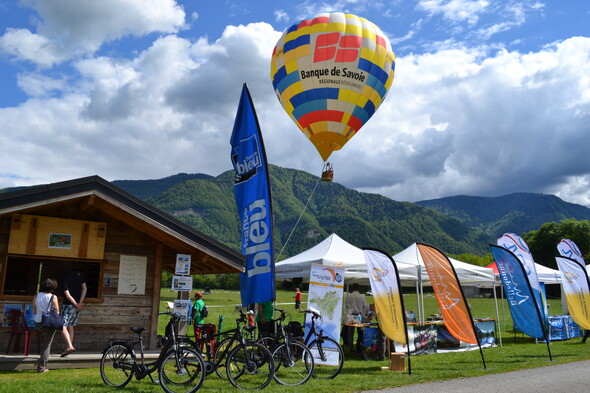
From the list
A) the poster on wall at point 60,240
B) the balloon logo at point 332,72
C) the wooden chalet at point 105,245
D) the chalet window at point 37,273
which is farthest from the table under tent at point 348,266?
the poster on wall at point 60,240

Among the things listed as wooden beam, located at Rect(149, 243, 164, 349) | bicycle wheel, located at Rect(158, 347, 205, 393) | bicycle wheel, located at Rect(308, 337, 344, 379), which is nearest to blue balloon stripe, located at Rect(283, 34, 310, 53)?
Result: wooden beam, located at Rect(149, 243, 164, 349)

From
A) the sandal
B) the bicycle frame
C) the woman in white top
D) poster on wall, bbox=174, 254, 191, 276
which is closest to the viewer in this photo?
the bicycle frame

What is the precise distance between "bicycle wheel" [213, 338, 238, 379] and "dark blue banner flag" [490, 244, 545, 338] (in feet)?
23.6

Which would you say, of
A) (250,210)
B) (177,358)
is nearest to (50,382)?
(177,358)

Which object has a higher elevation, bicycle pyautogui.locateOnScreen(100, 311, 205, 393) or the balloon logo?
the balloon logo

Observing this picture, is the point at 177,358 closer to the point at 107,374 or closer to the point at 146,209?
the point at 107,374

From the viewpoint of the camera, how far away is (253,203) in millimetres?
9625

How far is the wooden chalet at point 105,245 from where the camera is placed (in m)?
9.78

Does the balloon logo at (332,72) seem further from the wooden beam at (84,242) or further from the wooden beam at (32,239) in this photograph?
the wooden beam at (32,239)

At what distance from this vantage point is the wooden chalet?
32.1ft

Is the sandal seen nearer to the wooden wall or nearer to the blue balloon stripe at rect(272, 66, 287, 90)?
the wooden wall

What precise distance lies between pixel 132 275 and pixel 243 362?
418cm

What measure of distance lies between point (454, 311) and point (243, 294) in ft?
14.5

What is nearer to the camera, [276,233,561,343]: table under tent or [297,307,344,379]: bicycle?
[297,307,344,379]: bicycle
